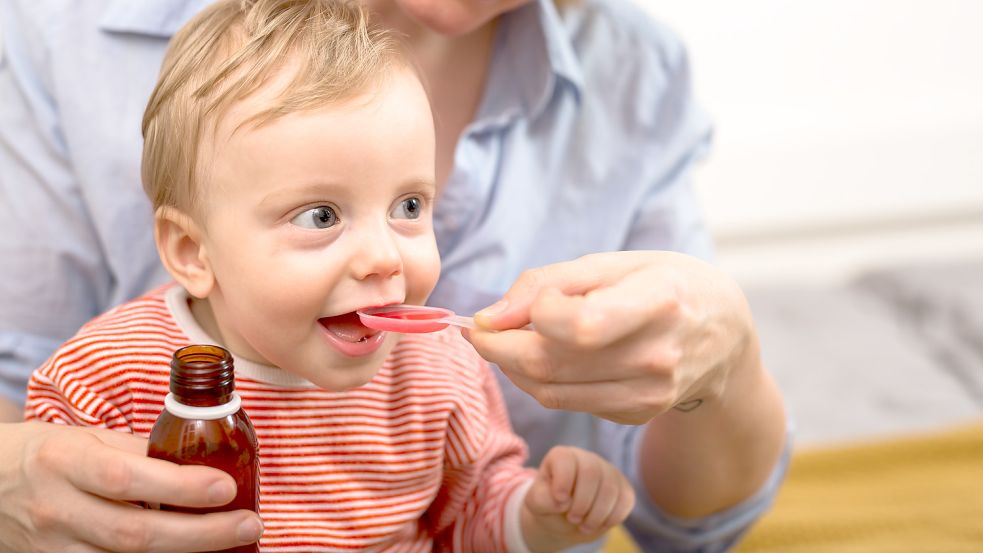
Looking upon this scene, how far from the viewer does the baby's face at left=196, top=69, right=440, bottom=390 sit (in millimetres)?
767

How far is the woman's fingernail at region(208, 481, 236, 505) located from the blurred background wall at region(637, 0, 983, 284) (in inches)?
63.4

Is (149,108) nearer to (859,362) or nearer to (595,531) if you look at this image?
Answer: (595,531)

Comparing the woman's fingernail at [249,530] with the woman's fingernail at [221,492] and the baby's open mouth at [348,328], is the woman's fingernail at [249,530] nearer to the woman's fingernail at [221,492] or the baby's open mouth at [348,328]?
the woman's fingernail at [221,492]

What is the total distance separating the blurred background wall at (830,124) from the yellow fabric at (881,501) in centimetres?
76

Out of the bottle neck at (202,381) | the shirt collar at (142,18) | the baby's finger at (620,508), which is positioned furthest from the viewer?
the shirt collar at (142,18)

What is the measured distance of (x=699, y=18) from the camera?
7.13 feet

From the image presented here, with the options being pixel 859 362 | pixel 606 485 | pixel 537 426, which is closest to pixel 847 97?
pixel 859 362

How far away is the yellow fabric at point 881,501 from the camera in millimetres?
1323

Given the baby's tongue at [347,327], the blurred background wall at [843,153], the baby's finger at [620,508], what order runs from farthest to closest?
the blurred background wall at [843,153] → the baby's finger at [620,508] → the baby's tongue at [347,327]

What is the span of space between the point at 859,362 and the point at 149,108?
136cm

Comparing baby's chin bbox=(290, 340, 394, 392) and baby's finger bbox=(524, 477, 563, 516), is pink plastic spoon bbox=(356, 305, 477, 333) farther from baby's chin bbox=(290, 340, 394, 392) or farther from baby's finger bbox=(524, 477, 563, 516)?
baby's finger bbox=(524, 477, 563, 516)

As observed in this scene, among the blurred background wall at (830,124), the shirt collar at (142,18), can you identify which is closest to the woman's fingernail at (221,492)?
the shirt collar at (142,18)

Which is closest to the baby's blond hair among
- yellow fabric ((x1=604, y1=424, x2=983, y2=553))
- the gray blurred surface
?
yellow fabric ((x1=604, y1=424, x2=983, y2=553))

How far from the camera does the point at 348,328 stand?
2.67 ft
